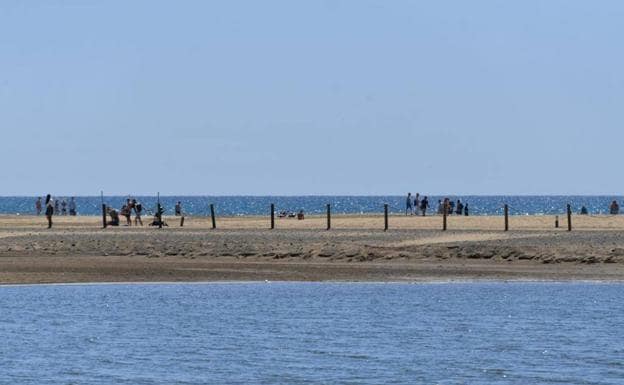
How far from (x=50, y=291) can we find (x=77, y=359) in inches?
466

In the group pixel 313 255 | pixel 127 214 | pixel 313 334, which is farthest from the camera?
pixel 127 214

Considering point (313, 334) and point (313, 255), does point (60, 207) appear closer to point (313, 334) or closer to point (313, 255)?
point (313, 255)

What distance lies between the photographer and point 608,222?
220 ft

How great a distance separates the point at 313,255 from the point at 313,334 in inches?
687

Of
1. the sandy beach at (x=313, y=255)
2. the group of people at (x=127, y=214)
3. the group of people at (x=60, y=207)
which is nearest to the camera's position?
the sandy beach at (x=313, y=255)

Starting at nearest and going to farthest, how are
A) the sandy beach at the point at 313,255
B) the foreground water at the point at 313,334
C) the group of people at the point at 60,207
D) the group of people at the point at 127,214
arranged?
1. the foreground water at the point at 313,334
2. the sandy beach at the point at 313,255
3. the group of people at the point at 127,214
4. the group of people at the point at 60,207

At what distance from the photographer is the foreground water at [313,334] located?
23516 mm

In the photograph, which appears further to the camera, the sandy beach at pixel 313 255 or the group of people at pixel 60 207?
the group of people at pixel 60 207

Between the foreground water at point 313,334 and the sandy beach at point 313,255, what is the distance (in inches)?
94.7

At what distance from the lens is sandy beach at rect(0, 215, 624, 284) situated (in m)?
40.8

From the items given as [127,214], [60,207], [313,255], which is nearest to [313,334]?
[313,255]

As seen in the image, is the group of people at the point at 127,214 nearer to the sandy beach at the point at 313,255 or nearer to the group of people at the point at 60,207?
the sandy beach at the point at 313,255

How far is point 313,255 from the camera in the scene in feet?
151

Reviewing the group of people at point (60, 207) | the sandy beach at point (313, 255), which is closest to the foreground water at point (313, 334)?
the sandy beach at point (313, 255)
